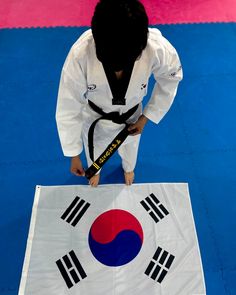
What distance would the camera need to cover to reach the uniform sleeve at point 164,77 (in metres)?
1.52

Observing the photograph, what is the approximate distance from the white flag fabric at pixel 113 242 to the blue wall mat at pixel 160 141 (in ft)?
0.33

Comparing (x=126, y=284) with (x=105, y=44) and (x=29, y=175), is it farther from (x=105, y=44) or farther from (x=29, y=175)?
(x=105, y=44)

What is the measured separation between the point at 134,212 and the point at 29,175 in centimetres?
100

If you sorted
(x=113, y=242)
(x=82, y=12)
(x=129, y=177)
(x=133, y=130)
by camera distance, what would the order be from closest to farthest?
(x=133, y=130) → (x=113, y=242) → (x=129, y=177) → (x=82, y=12)

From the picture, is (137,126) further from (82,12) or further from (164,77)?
(82,12)

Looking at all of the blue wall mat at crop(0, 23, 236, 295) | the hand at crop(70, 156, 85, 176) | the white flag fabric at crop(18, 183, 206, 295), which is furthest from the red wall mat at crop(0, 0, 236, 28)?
the hand at crop(70, 156, 85, 176)

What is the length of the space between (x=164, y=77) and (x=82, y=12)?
2.79 meters

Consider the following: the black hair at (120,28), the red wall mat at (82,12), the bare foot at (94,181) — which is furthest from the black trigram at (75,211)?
the red wall mat at (82,12)

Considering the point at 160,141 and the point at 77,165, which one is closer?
the point at 77,165

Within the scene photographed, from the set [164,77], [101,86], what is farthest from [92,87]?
[164,77]

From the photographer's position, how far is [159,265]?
2.23 meters

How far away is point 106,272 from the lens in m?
2.19

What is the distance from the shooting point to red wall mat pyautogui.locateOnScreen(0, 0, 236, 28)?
386cm

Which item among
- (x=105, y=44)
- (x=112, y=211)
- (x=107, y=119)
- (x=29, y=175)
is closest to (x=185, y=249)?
(x=112, y=211)
